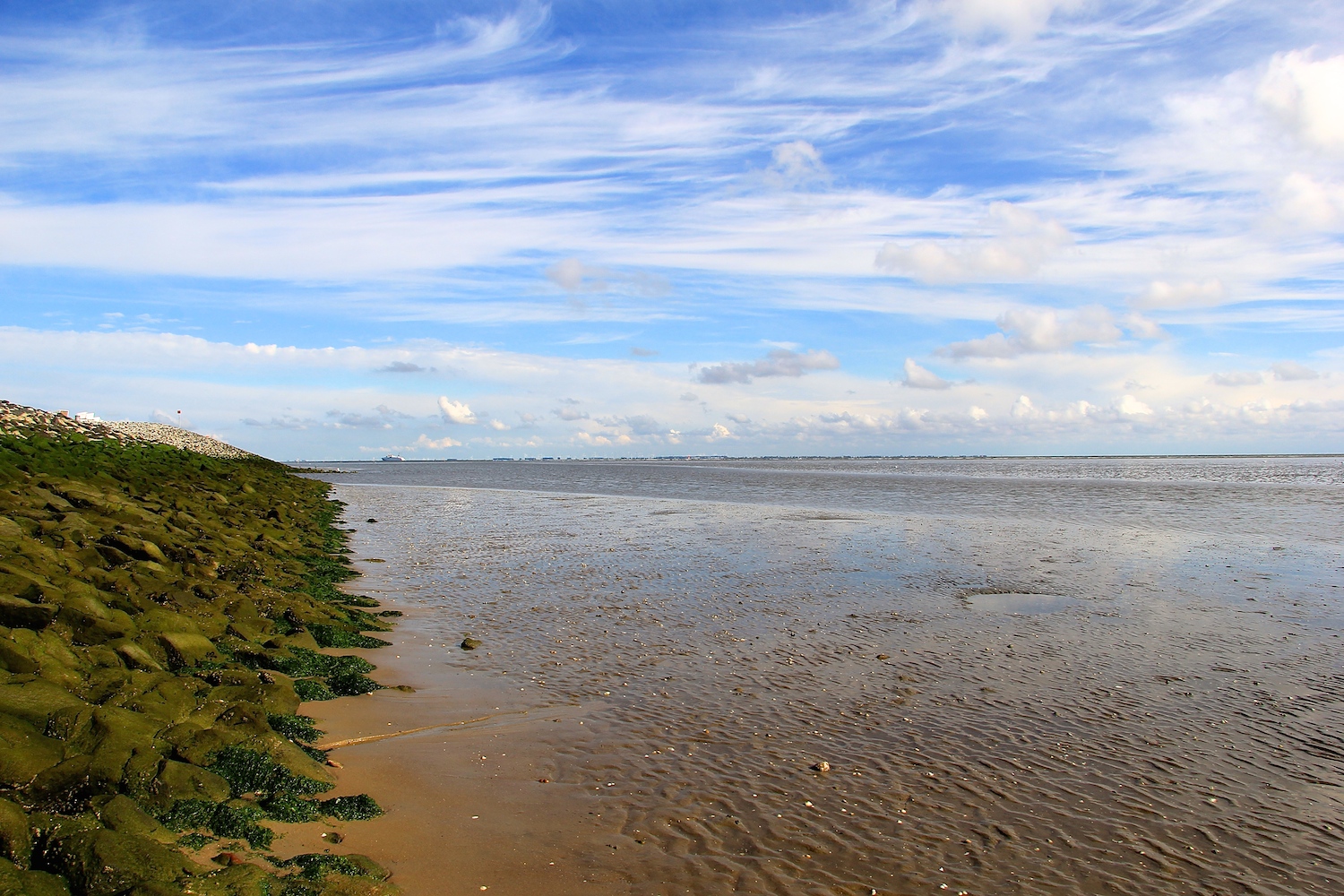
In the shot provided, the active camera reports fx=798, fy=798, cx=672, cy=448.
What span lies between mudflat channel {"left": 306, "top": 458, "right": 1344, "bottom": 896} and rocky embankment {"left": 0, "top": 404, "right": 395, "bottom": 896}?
688 mm

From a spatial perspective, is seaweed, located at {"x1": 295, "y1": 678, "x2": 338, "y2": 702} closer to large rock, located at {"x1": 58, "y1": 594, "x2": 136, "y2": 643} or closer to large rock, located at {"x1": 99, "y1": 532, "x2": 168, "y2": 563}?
large rock, located at {"x1": 58, "y1": 594, "x2": 136, "y2": 643}

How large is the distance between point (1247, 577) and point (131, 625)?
22.6 m

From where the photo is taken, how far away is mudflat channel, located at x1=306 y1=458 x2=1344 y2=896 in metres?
6.38

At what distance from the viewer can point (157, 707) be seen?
24.1ft

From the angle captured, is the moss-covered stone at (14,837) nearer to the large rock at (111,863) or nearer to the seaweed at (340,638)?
the large rock at (111,863)

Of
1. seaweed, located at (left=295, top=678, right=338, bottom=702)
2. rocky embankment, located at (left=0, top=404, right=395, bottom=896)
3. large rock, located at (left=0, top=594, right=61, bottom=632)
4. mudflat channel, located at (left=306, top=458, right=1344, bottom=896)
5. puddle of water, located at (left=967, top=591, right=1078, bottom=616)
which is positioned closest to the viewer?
rocky embankment, located at (left=0, top=404, right=395, bottom=896)

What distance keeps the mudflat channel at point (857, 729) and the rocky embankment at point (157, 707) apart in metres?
0.69

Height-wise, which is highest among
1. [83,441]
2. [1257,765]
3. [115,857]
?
[83,441]

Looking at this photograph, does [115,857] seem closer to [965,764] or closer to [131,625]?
[131,625]

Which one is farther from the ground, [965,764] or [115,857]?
[115,857]

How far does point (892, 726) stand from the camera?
365 inches

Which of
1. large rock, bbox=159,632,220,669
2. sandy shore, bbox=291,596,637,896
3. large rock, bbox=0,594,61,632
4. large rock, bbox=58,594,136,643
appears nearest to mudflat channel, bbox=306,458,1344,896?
sandy shore, bbox=291,596,637,896

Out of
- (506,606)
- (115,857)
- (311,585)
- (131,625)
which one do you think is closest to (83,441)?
(311,585)

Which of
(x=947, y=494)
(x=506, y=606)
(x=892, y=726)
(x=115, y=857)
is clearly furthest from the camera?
(x=947, y=494)
